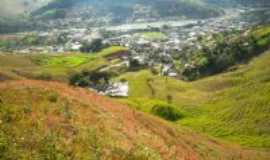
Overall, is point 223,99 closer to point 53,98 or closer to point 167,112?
point 167,112

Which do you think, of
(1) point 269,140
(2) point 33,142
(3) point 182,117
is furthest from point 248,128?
(2) point 33,142

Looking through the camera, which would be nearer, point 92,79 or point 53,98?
point 53,98

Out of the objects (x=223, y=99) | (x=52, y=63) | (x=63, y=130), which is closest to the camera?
(x=63, y=130)

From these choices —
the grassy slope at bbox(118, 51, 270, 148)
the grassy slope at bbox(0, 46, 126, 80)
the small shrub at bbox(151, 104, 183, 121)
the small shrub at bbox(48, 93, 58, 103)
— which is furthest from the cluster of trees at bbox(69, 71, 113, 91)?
the small shrub at bbox(48, 93, 58, 103)

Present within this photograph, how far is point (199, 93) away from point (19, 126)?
10348 centimetres

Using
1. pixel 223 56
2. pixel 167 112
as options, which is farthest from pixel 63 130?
pixel 223 56

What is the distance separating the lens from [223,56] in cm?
15538

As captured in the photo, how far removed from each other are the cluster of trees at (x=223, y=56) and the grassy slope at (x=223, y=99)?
38.5 ft

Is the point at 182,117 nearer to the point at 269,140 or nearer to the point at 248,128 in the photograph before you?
the point at 248,128

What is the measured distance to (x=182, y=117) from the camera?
3954 inches

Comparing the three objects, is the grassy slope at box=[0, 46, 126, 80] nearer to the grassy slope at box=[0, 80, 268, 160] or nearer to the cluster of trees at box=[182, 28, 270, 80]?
the cluster of trees at box=[182, 28, 270, 80]

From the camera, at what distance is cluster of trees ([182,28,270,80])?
500 ft

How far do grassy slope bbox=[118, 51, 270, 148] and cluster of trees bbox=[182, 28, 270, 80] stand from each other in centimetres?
1174

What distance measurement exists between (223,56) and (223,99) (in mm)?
50453
